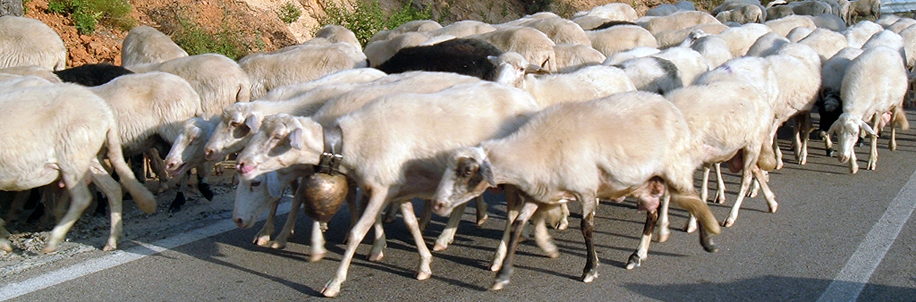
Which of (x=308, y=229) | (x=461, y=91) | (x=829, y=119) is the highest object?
(x=461, y=91)

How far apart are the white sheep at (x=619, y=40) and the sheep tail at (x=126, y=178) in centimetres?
704

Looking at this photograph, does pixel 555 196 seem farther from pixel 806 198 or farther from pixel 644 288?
pixel 806 198

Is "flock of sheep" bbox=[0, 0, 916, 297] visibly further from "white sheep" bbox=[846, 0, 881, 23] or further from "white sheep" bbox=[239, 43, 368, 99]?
"white sheep" bbox=[846, 0, 881, 23]

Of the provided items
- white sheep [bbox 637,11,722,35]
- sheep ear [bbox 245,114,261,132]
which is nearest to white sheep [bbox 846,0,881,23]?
white sheep [bbox 637,11,722,35]

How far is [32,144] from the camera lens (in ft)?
18.9

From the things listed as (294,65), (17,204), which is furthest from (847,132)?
(17,204)

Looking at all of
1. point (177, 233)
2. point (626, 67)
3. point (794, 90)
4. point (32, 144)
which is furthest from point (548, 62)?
point (32, 144)

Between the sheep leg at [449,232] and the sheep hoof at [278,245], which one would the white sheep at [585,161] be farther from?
the sheep hoof at [278,245]

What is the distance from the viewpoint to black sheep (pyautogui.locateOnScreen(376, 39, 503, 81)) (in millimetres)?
8755

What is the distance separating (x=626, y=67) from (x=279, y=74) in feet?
11.3

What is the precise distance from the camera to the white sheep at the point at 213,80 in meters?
8.09

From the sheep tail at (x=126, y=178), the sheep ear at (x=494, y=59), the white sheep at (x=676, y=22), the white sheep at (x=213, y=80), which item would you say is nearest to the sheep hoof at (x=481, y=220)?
the sheep ear at (x=494, y=59)

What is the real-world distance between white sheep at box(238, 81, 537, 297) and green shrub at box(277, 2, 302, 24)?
395 inches

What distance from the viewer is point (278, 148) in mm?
5391
